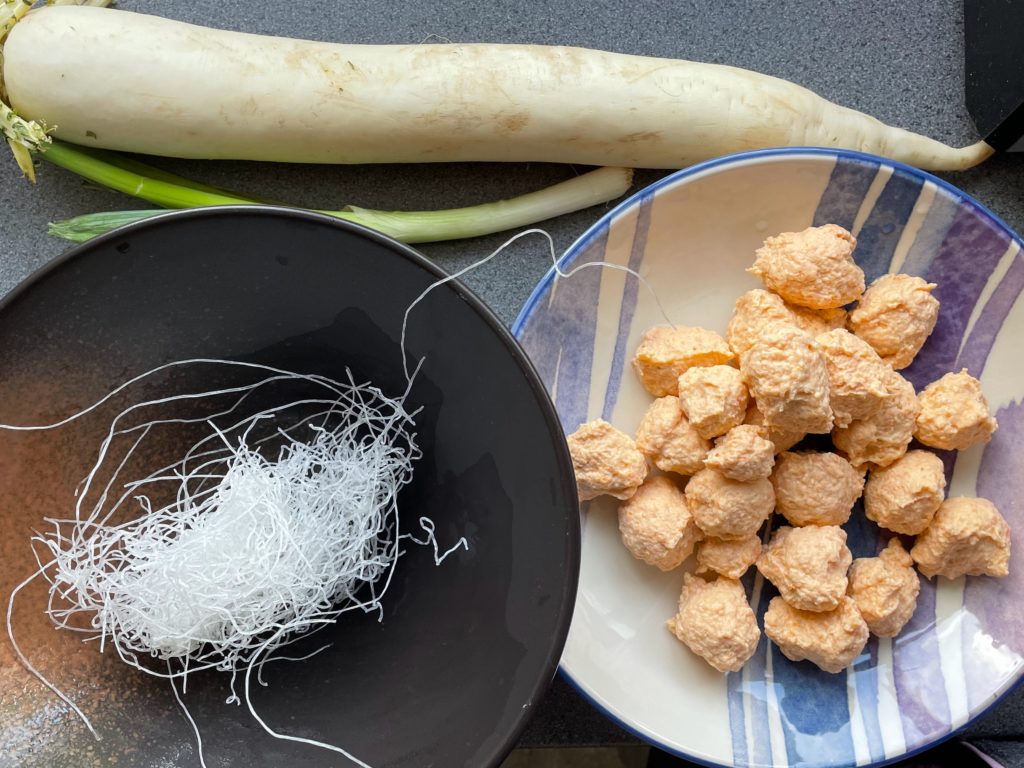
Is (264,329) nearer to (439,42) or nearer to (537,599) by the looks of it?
(537,599)

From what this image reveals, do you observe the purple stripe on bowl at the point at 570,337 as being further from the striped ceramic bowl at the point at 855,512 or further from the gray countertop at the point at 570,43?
the gray countertop at the point at 570,43

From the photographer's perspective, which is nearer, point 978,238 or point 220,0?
point 978,238

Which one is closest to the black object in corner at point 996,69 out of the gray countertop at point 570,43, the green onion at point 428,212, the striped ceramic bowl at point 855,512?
the gray countertop at point 570,43

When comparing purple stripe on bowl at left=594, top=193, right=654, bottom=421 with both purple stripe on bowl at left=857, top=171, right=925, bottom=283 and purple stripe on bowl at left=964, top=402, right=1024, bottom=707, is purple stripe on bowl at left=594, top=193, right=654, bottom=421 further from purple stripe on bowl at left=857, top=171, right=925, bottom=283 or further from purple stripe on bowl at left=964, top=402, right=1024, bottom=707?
purple stripe on bowl at left=964, top=402, right=1024, bottom=707

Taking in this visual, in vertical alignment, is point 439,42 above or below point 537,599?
above

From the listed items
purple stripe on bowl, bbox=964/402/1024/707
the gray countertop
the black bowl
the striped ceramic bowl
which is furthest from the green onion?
purple stripe on bowl, bbox=964/402/1024/707

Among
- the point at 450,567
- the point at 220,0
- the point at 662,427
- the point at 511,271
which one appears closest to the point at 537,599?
the point at 450,567
